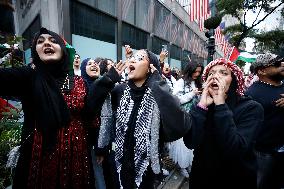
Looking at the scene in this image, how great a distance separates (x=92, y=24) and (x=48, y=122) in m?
11.0

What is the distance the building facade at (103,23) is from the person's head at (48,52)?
478 centimetres

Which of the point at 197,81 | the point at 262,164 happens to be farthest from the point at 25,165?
the point at 197,81

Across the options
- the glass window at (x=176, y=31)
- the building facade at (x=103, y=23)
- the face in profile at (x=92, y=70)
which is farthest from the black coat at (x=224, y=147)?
the glass window at (x=176, y=31)

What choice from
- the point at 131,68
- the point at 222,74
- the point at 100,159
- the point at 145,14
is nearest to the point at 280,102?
the point at 222,74

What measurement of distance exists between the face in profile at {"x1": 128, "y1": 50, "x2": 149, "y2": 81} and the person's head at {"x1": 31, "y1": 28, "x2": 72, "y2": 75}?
64 cm

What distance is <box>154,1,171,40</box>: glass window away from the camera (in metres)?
20.6

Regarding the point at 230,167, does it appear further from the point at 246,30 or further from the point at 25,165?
the point at 246,30

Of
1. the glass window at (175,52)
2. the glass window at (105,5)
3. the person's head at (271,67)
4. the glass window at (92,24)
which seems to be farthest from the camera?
the glass window at (175,52)

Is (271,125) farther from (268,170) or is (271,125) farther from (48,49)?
(48,49)

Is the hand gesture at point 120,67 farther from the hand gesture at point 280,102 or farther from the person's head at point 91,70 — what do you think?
the hand gesture at point 280,102

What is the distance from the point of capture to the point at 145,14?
1850 centimetres

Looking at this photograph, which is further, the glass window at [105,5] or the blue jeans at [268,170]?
the glass window at [105,5]

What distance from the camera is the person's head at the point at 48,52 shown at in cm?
214

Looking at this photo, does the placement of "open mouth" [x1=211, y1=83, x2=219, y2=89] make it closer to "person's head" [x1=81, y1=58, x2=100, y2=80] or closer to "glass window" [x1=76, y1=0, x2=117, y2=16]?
"person's head" [x1=81, y1=58, x2=100, y2=80]
